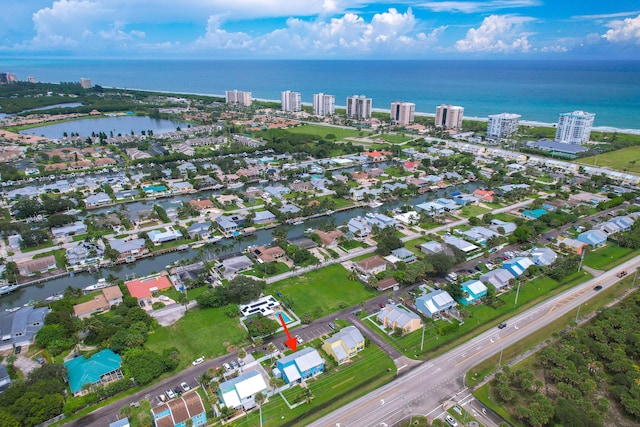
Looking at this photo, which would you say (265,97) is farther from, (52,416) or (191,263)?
(52,416)

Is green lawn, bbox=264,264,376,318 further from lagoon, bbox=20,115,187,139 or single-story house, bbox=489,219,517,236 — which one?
lagoon, bbox=20,115,187,139

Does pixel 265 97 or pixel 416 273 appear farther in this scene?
pixel 265 97

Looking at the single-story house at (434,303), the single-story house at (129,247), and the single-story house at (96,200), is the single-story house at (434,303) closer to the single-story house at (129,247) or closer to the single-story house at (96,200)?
the single-story house at (129,247)

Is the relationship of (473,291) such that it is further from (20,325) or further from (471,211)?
(20,325)

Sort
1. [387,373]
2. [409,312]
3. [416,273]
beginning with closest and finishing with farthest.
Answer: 1. [387,373]
2. [409,312]
3. [416,273]

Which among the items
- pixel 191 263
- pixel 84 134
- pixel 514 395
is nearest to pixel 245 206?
pixel 191 263

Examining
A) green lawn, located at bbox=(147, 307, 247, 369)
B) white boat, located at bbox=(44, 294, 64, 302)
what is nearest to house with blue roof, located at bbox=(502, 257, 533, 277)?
green lawn, located at bbox=(147, 307, 247, 369)
